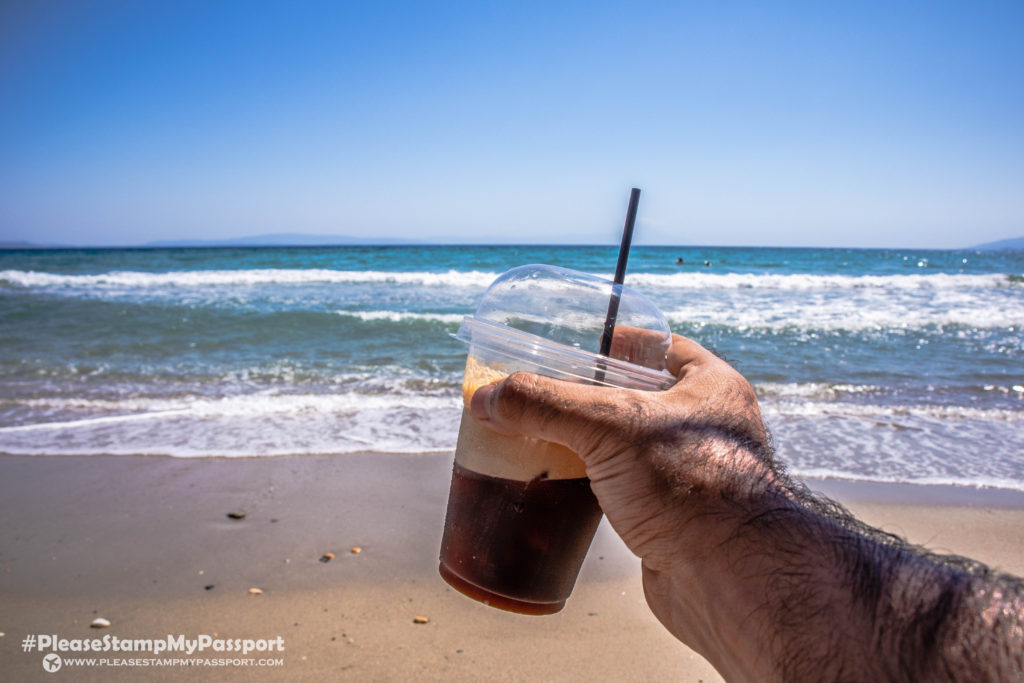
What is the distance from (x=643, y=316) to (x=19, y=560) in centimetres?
309

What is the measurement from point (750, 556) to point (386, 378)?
18.9 feet

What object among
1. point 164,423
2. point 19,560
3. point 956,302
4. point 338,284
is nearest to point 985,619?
point 19,560

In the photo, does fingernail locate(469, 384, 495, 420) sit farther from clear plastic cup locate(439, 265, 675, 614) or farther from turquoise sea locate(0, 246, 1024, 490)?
turquoise sea locate(0, 246, 1024, 490)

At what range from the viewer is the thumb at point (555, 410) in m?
1.18

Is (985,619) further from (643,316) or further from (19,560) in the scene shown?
(19,560)

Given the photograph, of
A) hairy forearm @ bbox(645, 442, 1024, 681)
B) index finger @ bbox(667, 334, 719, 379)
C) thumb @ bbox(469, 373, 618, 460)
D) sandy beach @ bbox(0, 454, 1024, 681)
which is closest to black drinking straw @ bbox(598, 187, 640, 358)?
index finger @ bbox(667, 334, 719, 379)

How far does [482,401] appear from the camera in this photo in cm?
132

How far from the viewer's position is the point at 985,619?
2.60ft

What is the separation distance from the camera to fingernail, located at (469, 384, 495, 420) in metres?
1.31

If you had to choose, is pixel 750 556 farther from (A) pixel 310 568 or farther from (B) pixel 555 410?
(A) pixel 310 568

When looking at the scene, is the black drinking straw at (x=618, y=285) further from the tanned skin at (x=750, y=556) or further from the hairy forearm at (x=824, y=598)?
the hairy forearm at (x=824, y=598)

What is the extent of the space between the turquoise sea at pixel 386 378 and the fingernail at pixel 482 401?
97.4 inches

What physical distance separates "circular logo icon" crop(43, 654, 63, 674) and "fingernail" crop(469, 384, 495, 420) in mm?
1995

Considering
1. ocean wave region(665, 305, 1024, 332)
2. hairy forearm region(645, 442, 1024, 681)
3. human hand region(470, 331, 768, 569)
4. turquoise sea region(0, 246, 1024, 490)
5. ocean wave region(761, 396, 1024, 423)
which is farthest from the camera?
ocean wave region(665, 305, 1024, 332)
